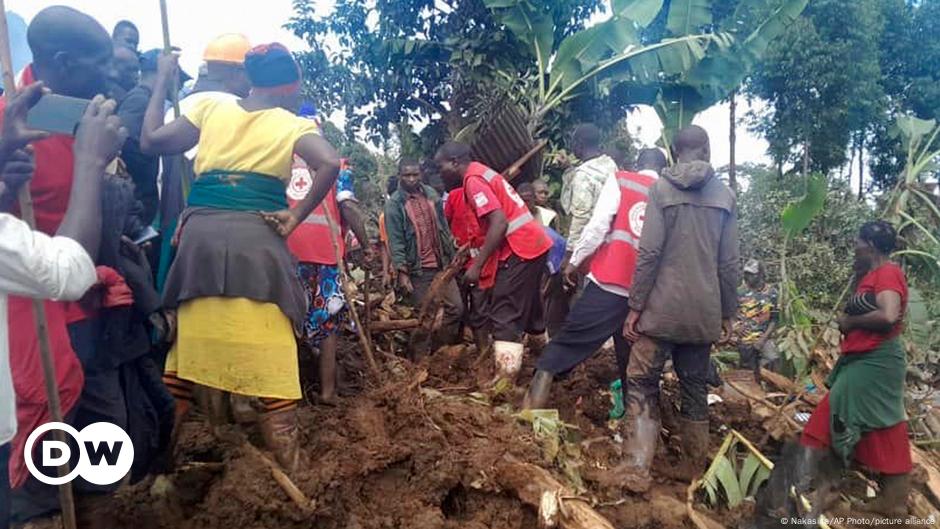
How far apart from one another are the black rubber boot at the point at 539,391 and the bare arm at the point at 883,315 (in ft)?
5.57

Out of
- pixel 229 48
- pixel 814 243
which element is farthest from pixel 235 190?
pixel 814 243

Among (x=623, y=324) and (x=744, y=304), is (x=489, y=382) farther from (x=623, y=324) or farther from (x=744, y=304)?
(x=744, y=304)

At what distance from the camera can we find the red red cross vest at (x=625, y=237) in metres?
3.96

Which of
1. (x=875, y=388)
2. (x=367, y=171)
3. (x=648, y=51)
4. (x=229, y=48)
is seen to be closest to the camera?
(x=229, y=48)

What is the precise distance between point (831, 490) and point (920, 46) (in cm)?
1494

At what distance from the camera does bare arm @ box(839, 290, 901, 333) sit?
137 inches

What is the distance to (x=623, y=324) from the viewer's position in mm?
4020

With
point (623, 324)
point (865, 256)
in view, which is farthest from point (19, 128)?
point (865, 256)

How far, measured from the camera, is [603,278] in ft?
13.1

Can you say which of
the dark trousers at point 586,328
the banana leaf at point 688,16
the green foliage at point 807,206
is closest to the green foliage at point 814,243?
the green foliage at point 807,206

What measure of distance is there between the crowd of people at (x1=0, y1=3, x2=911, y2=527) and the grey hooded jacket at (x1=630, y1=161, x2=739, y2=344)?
11 mm

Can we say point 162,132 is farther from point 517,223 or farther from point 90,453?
point 517,223

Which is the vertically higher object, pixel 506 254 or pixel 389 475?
pixel 506 254

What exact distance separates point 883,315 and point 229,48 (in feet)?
11.5
